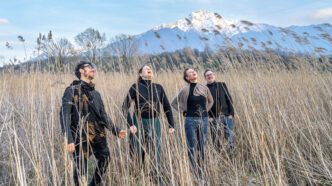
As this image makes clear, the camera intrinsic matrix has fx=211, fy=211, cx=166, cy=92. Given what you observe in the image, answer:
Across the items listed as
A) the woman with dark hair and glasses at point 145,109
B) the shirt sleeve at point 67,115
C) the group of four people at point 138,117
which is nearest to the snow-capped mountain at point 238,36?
the group of four people at point 138,117

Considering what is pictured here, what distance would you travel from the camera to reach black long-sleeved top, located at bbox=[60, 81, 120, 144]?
1.70 metres

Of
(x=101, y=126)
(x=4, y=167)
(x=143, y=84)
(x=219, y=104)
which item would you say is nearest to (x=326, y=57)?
(x=219, y=104)

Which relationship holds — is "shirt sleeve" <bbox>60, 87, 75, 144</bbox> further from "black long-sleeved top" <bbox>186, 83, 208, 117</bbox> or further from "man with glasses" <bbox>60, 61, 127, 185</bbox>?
"black long-sleeved top" <bbox>186, 83, 208, 117</bbox>

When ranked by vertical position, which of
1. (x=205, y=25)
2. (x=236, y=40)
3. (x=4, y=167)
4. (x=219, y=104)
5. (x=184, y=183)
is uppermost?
(x=205, y=25)

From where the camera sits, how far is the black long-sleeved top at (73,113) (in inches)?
67.0

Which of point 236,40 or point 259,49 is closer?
point 236,40

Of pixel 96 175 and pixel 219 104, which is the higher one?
pixel 219 104

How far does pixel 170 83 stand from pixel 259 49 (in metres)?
1.97

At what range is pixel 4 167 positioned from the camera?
246cm

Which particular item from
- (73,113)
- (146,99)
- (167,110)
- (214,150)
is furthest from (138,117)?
(214,150)

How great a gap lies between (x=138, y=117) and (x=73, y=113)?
657 mm

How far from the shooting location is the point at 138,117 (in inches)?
89.1

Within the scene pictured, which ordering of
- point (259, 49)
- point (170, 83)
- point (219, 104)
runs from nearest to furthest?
1. point (219, 104)
2. point (259, 49)
3. point (170, 83)

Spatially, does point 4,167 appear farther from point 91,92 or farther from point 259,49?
point 259,49
